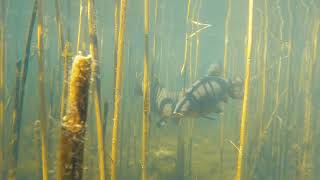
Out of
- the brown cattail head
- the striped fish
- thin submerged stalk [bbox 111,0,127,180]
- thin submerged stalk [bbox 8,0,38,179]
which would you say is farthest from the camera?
the striped fish

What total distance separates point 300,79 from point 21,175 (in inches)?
272

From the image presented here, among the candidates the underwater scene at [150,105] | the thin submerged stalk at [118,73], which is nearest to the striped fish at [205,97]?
the underwater scene at [150,105]

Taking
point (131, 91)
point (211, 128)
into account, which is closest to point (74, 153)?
point (131, 91)

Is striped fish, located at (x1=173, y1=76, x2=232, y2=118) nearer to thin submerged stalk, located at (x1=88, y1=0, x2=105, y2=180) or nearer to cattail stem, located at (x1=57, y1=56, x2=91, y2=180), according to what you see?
thin submerged stalk, located at (x1=88, y1=0, x2=105, y2=180)

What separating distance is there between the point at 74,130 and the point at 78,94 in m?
0.14

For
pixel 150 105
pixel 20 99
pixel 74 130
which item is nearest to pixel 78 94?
pixel 74 130

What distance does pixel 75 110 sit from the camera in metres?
1.30

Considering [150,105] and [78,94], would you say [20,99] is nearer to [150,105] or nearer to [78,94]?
[78,94]

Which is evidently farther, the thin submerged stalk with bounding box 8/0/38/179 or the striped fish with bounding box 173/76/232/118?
the striped fish with bounding box 173/76/232/118

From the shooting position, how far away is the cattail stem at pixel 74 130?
1271 mm

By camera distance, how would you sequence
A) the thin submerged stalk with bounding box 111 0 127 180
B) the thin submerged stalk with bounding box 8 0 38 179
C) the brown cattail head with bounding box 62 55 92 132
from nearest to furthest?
1. the brown cattail head with bounding box 62 55 92 132
2. the thin submerged stalk with bounding box 111 0 127 180
3. the thin submerged stalk with bounding box 8 0 38 179

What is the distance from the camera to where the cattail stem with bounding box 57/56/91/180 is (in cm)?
127

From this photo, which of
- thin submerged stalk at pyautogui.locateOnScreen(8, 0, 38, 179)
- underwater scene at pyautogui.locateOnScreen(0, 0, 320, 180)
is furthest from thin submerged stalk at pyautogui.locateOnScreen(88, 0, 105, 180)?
thin submerged stalk at pyautogui.locateOnScreen(8, 0, 38, 179)

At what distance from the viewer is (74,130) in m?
1.28
